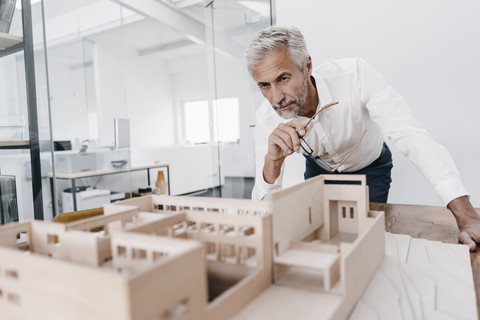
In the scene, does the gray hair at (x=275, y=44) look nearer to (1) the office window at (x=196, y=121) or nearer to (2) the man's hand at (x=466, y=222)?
(2) the man's hand at (x=466, y=222)

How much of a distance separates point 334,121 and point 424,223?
0.63 m

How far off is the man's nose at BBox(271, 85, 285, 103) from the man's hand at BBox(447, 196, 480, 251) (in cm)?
Result: 71

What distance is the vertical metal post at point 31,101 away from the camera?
175 cm

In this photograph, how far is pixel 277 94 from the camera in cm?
138

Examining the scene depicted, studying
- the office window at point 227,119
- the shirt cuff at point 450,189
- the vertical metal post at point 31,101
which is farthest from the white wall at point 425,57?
the vertical metal post at point 31,101

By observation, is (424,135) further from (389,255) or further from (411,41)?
(411,41)

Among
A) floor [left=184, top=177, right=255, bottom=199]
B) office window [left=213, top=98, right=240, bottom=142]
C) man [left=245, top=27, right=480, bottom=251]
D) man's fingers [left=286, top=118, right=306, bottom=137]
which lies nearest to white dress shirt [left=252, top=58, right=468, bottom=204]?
man [left=245, top=27, right=480, bottom=251]

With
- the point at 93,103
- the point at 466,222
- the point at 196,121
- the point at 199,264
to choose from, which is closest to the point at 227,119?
the point at 93,103

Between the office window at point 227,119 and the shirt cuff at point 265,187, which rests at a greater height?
the office window at point 227,119

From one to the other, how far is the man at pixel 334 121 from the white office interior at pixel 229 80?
1.99 ft

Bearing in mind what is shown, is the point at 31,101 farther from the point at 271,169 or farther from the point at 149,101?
the point at 149,101

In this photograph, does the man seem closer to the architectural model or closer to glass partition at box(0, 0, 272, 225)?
the architectural model

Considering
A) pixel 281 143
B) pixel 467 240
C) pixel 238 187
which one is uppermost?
pixel 281 143

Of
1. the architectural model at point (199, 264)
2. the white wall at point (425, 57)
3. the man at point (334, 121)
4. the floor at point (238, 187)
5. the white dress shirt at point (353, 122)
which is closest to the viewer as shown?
the architectural model at point (199, 264)
